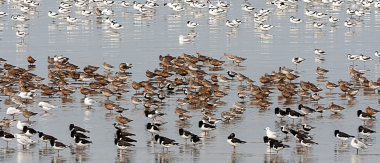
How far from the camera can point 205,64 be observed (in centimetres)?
3744

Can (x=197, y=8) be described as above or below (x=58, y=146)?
above

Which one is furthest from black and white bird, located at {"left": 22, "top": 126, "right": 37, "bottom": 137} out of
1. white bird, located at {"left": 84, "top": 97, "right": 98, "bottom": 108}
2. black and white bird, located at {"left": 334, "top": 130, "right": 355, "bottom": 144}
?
black and white bird, located at {"left": 334, "top": 130, "right": 355, "bottom": 144}

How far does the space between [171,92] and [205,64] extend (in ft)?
25.7

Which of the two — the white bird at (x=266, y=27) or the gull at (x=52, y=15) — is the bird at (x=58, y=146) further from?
the gull at (x=52, y=15)

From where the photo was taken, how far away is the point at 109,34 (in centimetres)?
5166

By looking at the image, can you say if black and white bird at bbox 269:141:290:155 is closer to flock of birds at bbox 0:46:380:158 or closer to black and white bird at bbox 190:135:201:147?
flock of birds at bbox 0:46:380:158

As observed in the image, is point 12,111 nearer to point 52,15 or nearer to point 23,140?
point 23,140

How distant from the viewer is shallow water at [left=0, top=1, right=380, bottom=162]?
64.7 feet

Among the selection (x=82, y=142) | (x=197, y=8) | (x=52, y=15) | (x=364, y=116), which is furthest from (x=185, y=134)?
(x=197, y=8)

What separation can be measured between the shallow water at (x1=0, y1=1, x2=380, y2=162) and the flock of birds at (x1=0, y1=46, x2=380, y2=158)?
1.15 feet

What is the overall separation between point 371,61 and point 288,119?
1602cm

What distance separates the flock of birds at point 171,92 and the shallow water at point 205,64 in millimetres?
351

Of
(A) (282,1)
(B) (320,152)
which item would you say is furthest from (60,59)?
(A) (282,1)

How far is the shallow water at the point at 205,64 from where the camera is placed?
19.7m
